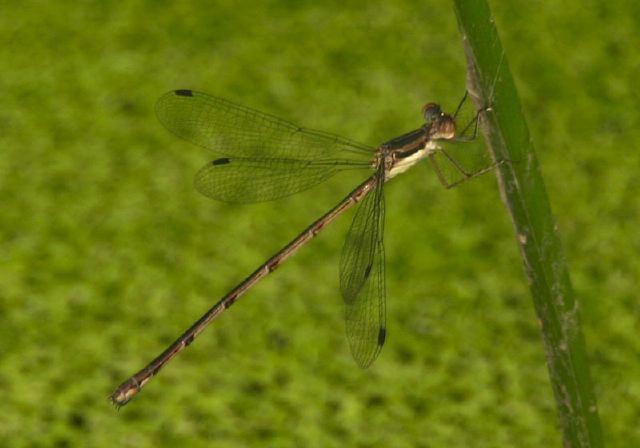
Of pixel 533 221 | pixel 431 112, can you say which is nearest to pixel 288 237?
pixel 431 112

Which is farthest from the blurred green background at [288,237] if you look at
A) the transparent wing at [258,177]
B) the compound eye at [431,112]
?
the compound eye at [431,112]

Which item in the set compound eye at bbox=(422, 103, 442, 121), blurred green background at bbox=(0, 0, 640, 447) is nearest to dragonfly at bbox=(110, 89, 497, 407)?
compound eye at bbox=(422, 103, 442, 121)

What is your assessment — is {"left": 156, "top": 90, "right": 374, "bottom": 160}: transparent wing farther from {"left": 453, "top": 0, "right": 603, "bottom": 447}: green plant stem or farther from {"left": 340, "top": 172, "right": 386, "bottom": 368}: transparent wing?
{"left": 453, "top": 0, "right": 603, "bottom": 447}: green plant stem

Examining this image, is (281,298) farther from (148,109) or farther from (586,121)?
(586,121)

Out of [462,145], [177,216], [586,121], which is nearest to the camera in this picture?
[462,145]

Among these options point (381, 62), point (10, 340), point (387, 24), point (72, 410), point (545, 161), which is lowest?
point (72, 410)

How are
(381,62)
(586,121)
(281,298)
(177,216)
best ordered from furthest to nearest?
(381,62), (586,121), (177,216), (281,298)

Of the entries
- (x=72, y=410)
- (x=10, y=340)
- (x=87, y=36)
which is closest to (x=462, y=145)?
(x=72, y=410)

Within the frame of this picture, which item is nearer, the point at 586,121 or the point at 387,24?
the point at 586,121
